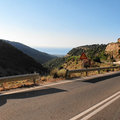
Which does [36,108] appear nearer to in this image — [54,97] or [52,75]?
[54,97]

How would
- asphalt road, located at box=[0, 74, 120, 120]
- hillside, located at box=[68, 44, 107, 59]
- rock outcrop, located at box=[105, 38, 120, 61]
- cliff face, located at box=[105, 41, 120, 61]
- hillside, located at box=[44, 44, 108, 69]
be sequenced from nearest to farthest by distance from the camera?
1. asphalt road, located at box=[0, 74, 120, 120]
2. hillside, located at box=[44, 44, 108, 69]
3. rock outcrop, located at box=[105, 38, 120, 61]
4. cliff face, located at box=[105, 41, 120, 61]
5. hillside, located at box=[68, 44, 107, 59]

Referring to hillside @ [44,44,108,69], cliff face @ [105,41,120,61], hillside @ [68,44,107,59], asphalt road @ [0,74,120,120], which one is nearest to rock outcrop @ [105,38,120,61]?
cliff face @ [105,41,120,61]

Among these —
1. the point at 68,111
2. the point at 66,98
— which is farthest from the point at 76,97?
the point at 68,111

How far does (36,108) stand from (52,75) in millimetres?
6936

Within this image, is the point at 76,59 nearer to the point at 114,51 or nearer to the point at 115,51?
the point at 115,51

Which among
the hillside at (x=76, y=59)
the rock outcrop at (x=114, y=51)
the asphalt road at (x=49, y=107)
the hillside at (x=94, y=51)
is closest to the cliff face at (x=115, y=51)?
the rock outcrop at (x=114, y=51)

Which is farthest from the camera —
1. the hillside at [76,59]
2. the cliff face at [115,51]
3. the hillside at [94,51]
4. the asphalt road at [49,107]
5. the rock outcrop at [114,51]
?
the hillside at [94,51]

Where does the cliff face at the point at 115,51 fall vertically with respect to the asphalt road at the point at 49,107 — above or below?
above

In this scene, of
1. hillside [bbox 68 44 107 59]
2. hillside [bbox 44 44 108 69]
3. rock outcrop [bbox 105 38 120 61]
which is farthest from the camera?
hillside [bbox 68 44 107 59]

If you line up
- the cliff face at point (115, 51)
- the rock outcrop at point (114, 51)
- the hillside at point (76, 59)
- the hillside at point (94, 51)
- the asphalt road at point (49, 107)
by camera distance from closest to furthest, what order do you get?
the asphalt road at point (49, 107) → the hillside at point (76, 59) → the rock outcrop at point (114, 51) → the cliff face at point (115, 51) → the hillside at point (94, 51)

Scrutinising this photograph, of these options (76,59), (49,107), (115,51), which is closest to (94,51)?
(115,51)

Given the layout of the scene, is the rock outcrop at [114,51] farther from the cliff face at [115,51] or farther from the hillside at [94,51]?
the hillside at [94,51]

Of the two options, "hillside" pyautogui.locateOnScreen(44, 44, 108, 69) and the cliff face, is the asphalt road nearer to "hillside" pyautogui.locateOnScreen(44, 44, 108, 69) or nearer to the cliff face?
"hillside" pyautogui.locateOnScreen(44, 44, 108, 69)

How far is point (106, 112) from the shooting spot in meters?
4.89
